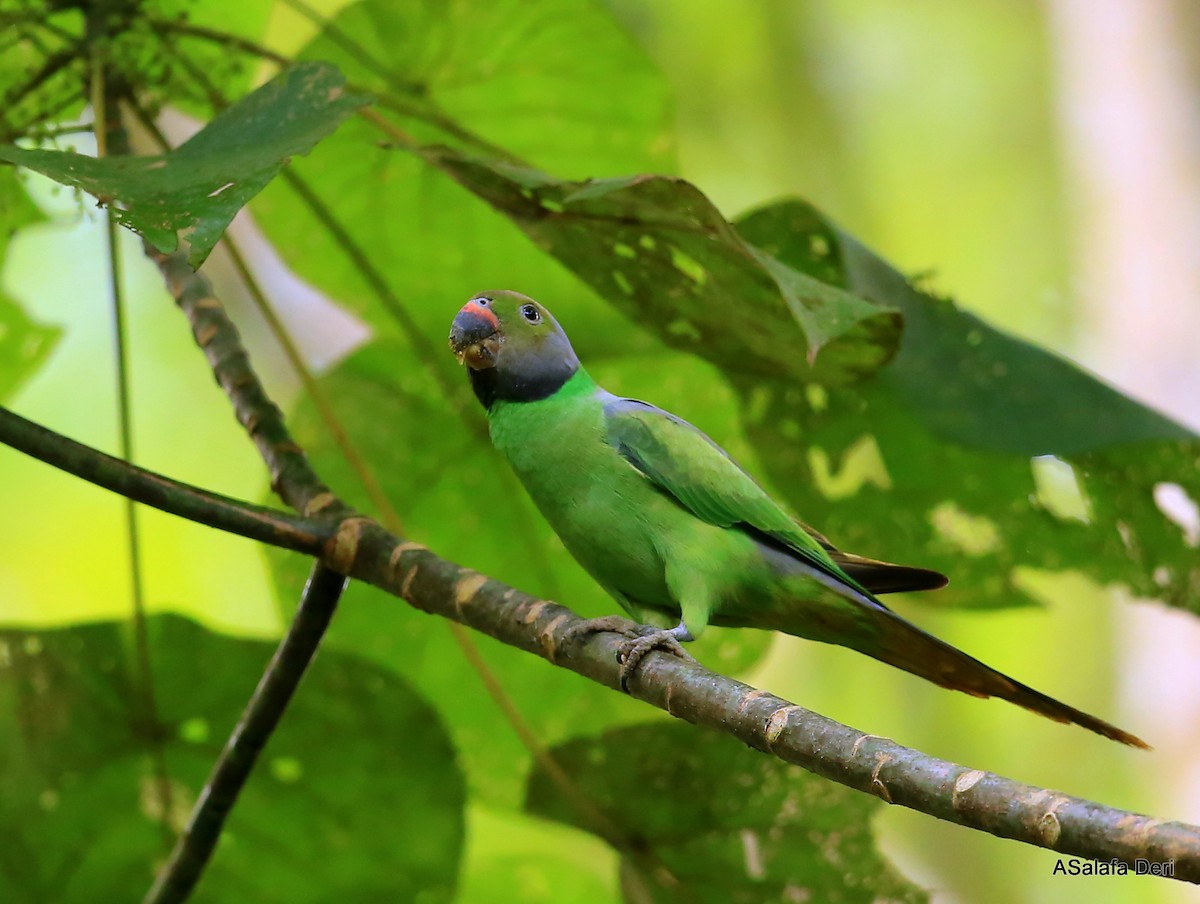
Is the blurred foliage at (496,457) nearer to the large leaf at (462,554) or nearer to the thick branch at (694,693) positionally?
the large leaf at (462,554)

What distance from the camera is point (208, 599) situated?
2.65 metres

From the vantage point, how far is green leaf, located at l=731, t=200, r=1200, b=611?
1264 millimetres

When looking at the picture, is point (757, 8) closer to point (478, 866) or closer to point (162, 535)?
point (162, 535)

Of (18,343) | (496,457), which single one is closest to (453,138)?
(496,457)

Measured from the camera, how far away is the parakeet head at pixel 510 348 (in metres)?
1.10

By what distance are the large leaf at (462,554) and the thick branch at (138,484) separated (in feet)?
1.80

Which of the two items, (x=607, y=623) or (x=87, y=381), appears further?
(x=87, y=381)

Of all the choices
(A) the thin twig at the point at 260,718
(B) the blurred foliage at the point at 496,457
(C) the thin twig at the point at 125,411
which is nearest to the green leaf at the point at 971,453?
(B) the blurred foliage at the point at 496,457

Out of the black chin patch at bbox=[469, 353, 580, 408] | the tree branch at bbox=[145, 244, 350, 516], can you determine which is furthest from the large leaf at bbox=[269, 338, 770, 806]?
the black chin patch at bbox=[469, 353, 580, 408]

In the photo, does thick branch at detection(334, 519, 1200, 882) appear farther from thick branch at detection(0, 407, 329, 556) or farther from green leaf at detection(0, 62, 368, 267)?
green leaf at detection(0, 62, 368, 267)

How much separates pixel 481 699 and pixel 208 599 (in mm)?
1280

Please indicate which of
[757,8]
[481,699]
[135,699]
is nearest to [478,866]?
[481,699]

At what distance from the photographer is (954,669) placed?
106 cm

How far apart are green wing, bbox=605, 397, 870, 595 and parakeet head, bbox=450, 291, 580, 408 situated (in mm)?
81
